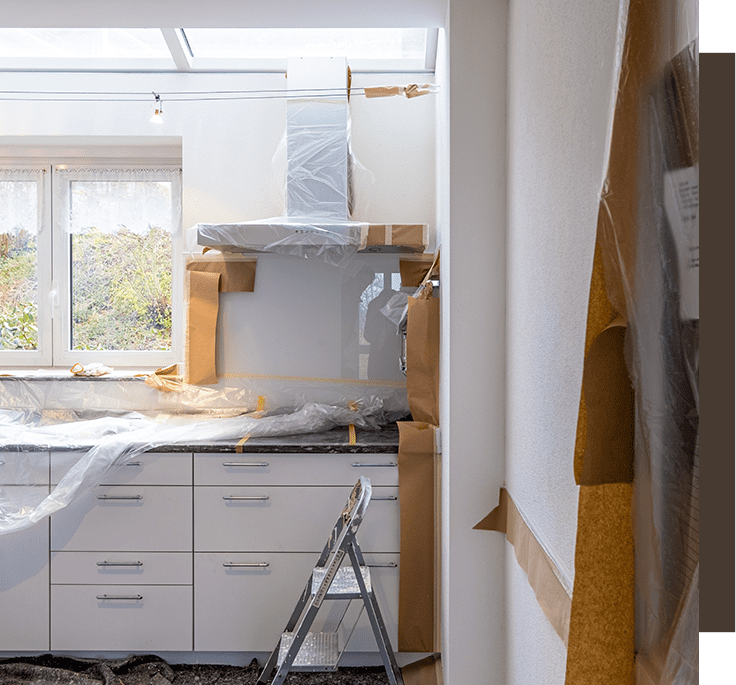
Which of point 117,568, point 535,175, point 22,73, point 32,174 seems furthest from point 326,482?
point 22,73

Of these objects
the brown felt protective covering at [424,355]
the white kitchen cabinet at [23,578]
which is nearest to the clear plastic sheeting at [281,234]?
the brown felt protective covering at [424,355]

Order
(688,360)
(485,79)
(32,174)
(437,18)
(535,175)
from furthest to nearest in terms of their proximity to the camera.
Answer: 1. (32,174)
2. (437,18)
3. (485,79)
4. (535,175)
5. (688,360)

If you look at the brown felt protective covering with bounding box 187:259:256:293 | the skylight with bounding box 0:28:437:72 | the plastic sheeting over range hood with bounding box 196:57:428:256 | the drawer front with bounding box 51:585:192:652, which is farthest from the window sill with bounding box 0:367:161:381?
the skylight with bounding box 0:28:437:72

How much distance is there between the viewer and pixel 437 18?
1.86m

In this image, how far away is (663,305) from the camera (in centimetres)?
59

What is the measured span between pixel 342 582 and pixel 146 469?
83 cm

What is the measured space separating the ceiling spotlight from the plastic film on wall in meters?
2.55

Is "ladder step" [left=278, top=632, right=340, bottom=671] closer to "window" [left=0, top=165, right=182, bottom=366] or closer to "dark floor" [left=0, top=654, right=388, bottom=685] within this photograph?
"dark floor" [left=0, top=654, right=388, bottom=685]

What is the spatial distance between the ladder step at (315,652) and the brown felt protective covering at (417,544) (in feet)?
1.00

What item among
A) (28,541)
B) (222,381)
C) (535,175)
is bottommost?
(28,541)

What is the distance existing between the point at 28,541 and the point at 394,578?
1.34 meters

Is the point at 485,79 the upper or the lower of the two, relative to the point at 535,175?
upper

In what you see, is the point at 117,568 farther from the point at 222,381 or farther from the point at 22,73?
the point at 22,73

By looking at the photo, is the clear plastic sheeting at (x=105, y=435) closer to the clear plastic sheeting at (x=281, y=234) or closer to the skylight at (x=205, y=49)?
the clear plastic sheeting at (x=281, y=234)
